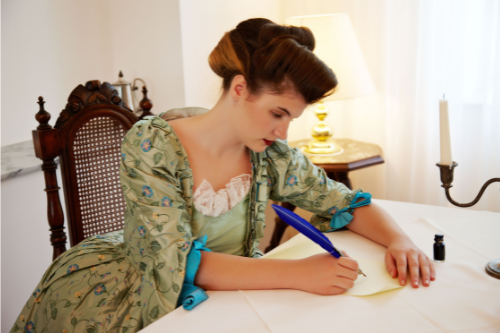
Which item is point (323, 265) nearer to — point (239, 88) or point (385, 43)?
point (239, 88)

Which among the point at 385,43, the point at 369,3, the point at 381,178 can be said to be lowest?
the point at 381,178

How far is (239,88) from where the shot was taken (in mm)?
1062

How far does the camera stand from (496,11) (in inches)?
69.3

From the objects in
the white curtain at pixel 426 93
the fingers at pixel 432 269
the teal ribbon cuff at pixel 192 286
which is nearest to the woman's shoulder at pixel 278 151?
the teal ribbon cuff at pixel 192 286

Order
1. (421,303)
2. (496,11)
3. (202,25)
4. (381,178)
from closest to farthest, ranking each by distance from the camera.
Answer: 1. (421,303)
2. (496,11)
3. (202,25)
4. (381,178)

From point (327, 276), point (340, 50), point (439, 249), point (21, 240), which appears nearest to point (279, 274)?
point (327, 276)

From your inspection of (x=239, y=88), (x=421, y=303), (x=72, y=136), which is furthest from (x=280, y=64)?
(x=72, y=136)

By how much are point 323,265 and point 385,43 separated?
4.96 ft

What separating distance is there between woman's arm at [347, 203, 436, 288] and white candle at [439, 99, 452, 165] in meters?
0.19

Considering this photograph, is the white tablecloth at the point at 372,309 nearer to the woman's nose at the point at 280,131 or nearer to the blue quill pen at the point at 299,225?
the blue quill pen at the point at 299,225

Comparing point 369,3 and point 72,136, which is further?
point 369,3

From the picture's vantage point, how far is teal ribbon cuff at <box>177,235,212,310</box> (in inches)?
31.9

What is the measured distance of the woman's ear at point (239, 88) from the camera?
3.44 ft

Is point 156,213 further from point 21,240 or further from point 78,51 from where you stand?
point 78,51
